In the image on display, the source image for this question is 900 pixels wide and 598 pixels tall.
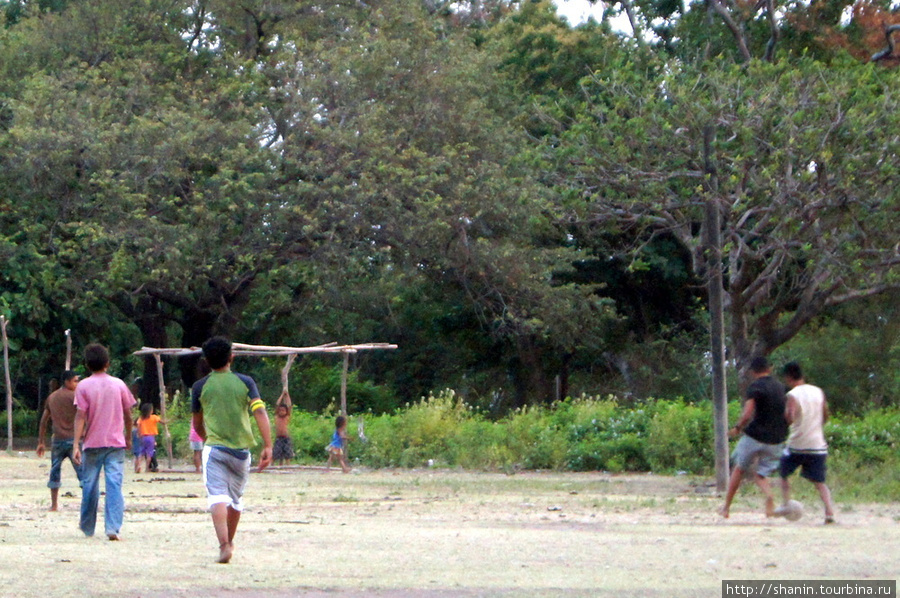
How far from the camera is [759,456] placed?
11.8m

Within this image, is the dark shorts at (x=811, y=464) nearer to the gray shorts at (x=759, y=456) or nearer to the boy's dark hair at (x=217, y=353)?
the gray shorts at (x=759, y=456)

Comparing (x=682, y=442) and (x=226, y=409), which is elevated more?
(x=226, y=409)

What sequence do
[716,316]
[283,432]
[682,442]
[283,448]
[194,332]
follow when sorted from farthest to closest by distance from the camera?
[194,332] → [283,448] → [283,432] → [682,442] → [716,316]

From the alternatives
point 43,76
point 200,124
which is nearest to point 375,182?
point 200,124

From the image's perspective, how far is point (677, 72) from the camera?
1828 cm

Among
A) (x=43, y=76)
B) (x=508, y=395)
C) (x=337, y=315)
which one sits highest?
(x=43, y=76)

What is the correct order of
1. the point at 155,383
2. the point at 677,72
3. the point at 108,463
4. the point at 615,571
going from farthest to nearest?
the point at 155,383 < the point at 677,72 < the point at 108,463 < the point at 615,571

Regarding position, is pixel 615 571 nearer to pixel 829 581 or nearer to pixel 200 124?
pixel 829 581

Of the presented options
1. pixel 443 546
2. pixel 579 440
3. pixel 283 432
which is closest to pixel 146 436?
pixel 283 432

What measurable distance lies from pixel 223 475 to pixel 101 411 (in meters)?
2.17

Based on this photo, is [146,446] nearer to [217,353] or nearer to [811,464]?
[811,464]

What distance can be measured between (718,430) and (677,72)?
19.3 ft

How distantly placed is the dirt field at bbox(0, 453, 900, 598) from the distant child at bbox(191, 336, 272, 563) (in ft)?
A: 1.36

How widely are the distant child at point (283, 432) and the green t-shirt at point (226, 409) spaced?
46.8ft
